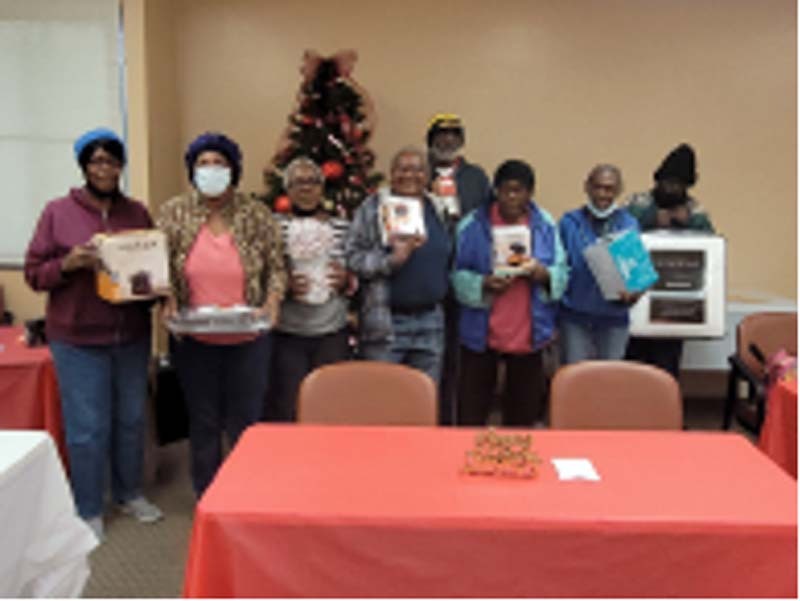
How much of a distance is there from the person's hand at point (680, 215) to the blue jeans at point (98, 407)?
2.71 meters

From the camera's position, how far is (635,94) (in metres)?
4.87

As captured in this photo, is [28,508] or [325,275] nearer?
[28,508]

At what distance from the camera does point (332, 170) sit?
4.12m

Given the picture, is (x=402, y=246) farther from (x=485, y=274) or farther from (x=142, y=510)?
(x=142, y=510)

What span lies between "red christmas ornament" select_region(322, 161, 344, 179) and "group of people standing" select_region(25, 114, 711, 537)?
2.82 feet

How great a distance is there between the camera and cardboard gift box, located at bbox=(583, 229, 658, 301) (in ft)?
9.52

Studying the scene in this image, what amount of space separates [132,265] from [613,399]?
1.80m

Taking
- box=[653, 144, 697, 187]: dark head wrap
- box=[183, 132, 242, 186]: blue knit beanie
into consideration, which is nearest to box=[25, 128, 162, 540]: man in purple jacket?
box=[183, 132, 242, 186]: blue knit beanie

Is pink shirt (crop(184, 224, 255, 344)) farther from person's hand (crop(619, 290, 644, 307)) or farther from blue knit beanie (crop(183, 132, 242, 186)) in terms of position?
person's hand (crop(619, 290, 644, 307))

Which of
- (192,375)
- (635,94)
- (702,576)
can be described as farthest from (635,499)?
(635,94)

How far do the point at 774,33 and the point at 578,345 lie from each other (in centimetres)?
314

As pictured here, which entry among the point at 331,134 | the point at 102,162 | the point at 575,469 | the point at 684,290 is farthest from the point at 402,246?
the point at 331,134

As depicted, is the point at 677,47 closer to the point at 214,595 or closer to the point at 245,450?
the point at 245,450

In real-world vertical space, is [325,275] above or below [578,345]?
above
